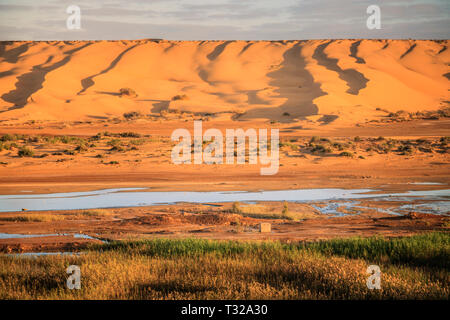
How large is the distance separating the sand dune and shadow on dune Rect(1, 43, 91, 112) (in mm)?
174

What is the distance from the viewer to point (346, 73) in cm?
7850

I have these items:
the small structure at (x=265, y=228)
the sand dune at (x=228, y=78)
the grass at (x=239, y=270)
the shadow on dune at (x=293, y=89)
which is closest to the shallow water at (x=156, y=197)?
the small structure at (x=265, y=228)

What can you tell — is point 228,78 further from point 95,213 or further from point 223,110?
point 95,213

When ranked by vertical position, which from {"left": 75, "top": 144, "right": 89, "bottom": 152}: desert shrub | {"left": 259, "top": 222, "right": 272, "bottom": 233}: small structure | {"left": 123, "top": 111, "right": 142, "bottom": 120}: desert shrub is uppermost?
{"left": 123, "top": 111, "right": 142, "bottom": 120}: desert shrub

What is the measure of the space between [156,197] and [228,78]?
203ft

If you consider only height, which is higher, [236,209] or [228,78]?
[228,78]

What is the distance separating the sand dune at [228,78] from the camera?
59.4m

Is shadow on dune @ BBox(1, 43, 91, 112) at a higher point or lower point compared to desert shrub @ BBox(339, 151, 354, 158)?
higher

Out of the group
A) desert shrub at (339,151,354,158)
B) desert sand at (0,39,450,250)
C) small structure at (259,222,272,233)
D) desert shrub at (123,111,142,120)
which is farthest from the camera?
desert shrub at (123,111,142,120)

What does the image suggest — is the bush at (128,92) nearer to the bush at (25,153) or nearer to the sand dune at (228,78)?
the sand dune at (228,78)

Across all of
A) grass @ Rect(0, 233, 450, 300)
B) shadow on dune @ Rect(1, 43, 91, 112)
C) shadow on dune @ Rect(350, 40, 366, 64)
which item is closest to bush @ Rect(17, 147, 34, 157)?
grass @ Rect(0, 233, 450, 300)

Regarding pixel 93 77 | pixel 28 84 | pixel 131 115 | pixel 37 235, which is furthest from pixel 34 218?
pixel 93 77

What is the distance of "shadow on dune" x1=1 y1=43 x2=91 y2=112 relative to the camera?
6456 cm

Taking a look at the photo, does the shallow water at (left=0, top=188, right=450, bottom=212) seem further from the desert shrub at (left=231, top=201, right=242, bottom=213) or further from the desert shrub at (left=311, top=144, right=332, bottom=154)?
the desert shrub at (left=311, top=144, right=332, bottom=154)
